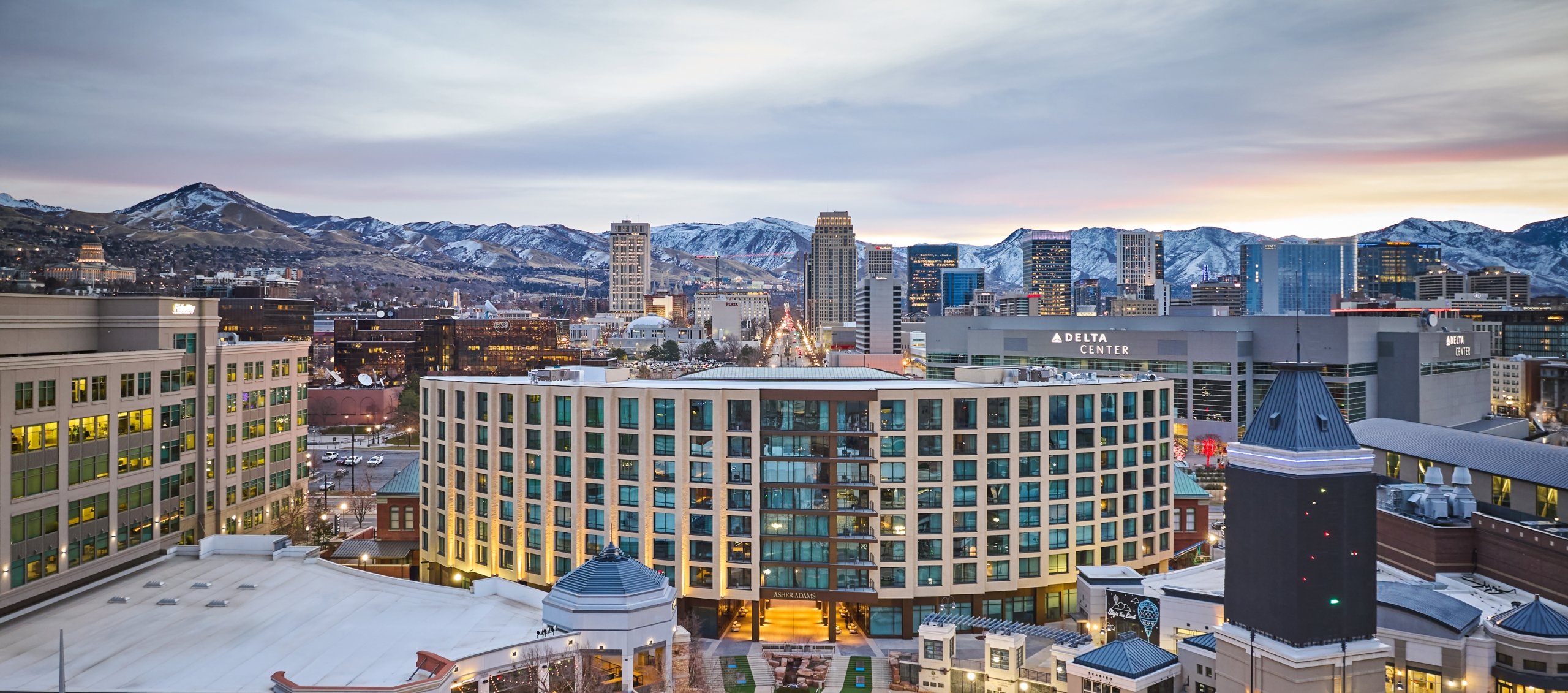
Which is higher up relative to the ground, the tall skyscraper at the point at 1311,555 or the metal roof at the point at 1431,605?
the tall skyscraper at the point at 1311,555

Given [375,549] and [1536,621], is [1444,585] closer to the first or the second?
[1536,621]

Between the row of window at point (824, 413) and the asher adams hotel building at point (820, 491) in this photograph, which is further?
the row of window at point (824, 413)

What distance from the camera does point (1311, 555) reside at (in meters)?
37.7

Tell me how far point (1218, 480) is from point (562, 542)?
286 feet

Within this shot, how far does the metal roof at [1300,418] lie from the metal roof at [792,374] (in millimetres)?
41176

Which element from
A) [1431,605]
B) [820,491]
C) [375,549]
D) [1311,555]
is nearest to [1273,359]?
[1431,605]

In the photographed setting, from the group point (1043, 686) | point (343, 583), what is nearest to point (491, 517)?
point (343, 583)

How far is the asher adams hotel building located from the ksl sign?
2908 inches

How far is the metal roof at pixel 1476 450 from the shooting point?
6059 centimetres

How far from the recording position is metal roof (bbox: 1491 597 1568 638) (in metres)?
42.8

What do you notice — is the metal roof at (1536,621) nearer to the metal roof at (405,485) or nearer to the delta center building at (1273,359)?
the metal roof at (405,485)

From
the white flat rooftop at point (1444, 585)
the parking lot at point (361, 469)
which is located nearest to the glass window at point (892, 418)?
the white flat rooftop at point (1444, 585)

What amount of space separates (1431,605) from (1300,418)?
677 inches

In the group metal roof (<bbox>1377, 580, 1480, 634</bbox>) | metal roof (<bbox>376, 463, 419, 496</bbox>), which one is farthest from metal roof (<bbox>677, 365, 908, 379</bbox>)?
metal roof (<bbox>1377, 580, 1480, 634</bbox>)
